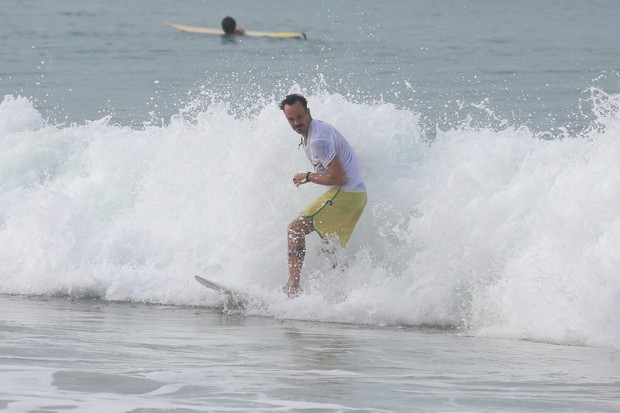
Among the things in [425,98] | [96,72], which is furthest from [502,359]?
[96,72]

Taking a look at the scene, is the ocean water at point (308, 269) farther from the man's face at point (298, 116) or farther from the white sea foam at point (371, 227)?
the man's face at point (298, 116)

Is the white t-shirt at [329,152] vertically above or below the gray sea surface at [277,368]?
above

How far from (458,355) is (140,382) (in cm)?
231

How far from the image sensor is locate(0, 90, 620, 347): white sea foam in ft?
31.7

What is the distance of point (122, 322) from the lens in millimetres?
→ 9484

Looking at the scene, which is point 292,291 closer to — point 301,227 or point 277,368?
point 301,227

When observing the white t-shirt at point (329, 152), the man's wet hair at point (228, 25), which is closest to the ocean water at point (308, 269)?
the white t-shirt at point (329, 152)

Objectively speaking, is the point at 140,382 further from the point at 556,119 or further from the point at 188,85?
the point at 188,85

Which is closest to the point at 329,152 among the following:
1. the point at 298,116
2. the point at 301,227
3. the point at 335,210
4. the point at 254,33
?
the point at 298,116

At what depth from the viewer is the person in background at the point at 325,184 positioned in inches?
380

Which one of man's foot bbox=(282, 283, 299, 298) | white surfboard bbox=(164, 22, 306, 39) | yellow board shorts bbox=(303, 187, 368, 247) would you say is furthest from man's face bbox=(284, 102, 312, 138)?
white surfboard bbox=(164, 22, 306, 39)

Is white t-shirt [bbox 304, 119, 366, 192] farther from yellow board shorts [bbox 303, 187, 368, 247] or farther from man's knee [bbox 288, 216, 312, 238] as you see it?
man's knee [bbox 288, 216, 312, 238]

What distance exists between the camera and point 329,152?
9672 millimetres

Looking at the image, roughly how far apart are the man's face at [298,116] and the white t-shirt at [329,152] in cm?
8
